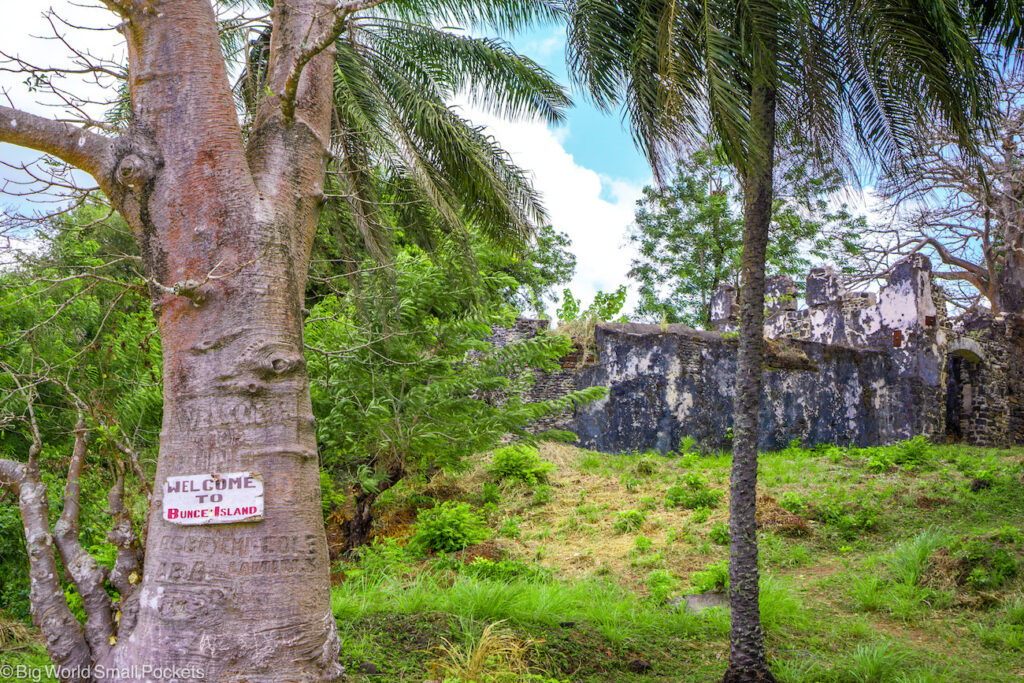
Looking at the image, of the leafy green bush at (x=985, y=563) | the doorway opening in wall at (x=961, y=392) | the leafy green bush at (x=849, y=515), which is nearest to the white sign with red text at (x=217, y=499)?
the leafy green bush at (x=985, y=563)

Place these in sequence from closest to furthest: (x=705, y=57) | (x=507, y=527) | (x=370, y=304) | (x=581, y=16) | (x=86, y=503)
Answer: (x=705, y=57) → (x=86, y=503) → (x=581, y=16) → (x=370, y=304) → (x=507, y=527)

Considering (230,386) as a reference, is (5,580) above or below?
below

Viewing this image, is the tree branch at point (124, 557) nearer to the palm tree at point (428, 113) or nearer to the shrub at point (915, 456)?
the palm tree at point (428, 113)

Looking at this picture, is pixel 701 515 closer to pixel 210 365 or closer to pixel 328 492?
pixel 328 492

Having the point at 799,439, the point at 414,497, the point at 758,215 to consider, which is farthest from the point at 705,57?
the point at 799,439

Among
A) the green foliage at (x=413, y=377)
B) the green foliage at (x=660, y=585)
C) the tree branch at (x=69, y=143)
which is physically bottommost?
the green foliage at (x=660, y=585)

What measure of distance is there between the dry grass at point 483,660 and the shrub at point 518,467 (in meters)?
5.96

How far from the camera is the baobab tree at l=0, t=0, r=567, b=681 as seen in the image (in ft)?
8.95

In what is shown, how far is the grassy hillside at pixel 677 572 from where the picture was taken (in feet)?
14.6

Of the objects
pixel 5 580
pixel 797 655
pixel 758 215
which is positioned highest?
pixel 758 215

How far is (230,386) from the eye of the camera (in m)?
2.86

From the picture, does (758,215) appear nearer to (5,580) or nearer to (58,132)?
(58,132)

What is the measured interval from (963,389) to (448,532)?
13414 mm

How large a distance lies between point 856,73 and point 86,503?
22.1 feet
